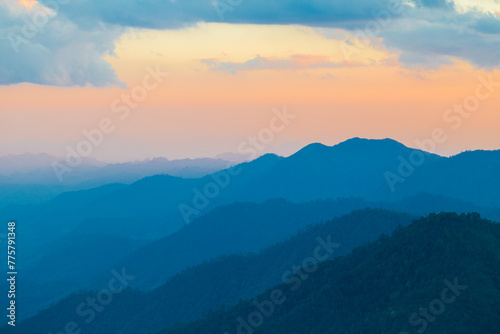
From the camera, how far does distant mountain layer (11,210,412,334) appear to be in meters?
130

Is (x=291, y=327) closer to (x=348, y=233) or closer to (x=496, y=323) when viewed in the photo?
(x=496, y=323)

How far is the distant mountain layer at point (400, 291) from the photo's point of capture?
240ft

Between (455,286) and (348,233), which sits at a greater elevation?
(348,233)

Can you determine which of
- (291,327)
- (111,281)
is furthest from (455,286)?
(111,281)

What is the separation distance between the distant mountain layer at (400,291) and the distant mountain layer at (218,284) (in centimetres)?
3221

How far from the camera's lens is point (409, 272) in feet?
270

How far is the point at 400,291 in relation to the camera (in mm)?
79625

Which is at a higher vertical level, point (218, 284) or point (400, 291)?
point (218, 284)

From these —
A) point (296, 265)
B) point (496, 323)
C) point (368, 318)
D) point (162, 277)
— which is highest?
point (162, 277)

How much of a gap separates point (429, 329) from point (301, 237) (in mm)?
72432

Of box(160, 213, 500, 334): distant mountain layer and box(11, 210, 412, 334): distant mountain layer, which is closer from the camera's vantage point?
box(160, 213, 500, 334): distant mountain layer

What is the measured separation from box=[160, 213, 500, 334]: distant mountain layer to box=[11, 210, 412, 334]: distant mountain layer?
32215mm

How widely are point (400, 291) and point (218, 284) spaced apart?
61735 mm

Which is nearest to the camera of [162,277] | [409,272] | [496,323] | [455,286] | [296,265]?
[496,323]
